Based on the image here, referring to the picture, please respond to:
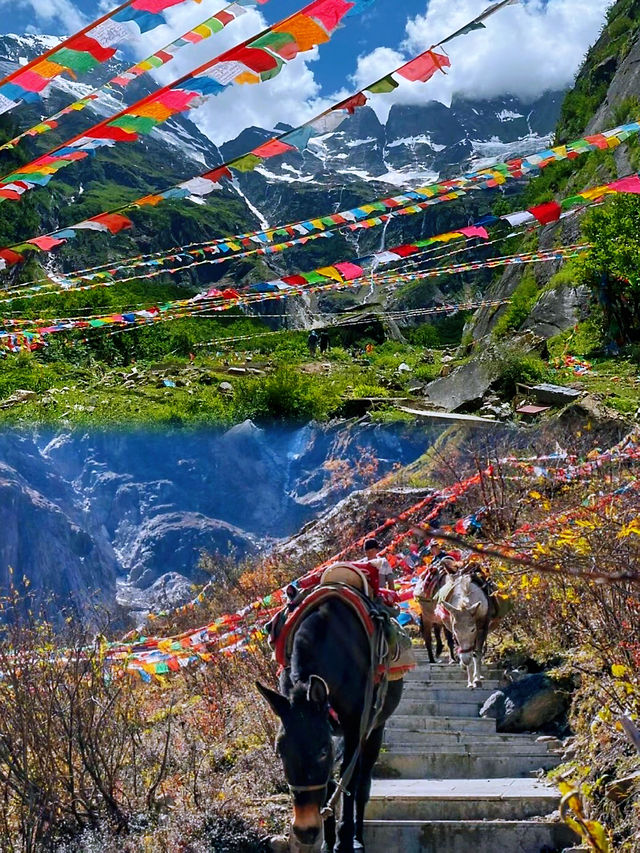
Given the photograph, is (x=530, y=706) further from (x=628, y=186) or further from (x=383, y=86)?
(x=383, y=86)

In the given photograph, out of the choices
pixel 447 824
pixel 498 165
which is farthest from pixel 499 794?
pixel 498 165

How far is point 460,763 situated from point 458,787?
732 mm

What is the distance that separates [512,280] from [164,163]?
5769 inches

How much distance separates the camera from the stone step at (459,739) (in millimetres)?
6801

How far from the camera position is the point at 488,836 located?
5039 millimetres

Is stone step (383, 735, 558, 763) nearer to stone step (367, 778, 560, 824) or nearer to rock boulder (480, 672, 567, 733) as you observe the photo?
rock boulder (480, 672, 567, 733)

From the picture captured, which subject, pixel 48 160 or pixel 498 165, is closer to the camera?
pixel 48 160

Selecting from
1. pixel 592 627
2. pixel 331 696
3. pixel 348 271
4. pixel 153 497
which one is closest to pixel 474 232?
pixel 348 271

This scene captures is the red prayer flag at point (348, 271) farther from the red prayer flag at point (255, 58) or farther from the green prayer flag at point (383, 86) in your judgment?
the red prayer flag at point (255, 58)

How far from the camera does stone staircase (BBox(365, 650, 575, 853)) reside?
5043mm

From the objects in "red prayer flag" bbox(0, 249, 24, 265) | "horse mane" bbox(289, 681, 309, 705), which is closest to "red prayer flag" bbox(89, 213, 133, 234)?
"red prayer flag" bbox(0, 249, 24, 265)

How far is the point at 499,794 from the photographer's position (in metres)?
5.46

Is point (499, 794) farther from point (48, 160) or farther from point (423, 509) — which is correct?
point (423, 509)

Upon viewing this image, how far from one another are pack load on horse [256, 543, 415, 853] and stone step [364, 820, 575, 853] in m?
0.43
